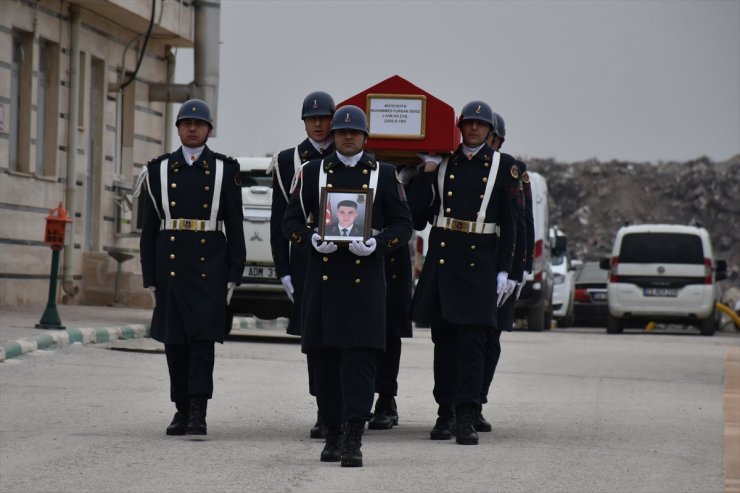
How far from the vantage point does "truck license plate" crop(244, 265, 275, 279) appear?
2027cm

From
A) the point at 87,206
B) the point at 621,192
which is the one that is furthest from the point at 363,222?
the point at 621,192

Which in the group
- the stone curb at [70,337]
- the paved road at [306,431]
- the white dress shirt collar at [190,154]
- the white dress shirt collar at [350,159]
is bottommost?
A: the paved road at [306,431]

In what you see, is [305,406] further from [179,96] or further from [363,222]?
[179,96]

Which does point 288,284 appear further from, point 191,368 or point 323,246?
point 323,246

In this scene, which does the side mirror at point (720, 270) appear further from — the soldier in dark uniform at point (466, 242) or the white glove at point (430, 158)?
the soldier in dark uniform at point (466, 242)

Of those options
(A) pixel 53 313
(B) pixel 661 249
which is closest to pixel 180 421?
(A) pixel 53 313

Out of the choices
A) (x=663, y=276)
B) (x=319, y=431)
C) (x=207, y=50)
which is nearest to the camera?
(x=319, y=431)

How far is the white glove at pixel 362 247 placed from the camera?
9.35 m

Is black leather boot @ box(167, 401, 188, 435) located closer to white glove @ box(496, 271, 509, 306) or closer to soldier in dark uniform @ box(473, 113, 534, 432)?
soldier in dark uniform @ box(473, 113, 534, 432)

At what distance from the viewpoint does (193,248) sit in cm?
1084

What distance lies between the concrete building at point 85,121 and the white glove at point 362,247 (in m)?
14.4

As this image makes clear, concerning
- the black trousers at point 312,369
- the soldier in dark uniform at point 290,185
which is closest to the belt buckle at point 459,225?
the soldier in dark uniform at point 290,185

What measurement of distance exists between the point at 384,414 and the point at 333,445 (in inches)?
75.6

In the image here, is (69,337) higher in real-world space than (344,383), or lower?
lower
